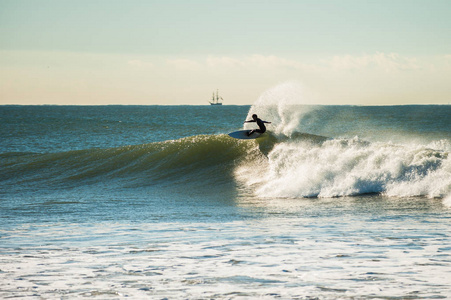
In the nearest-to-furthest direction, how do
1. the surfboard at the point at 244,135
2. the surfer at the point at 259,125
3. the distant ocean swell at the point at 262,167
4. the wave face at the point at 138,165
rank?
1. the distant ocean swell at the point at 262,167
2. the wave face at the point at 138,165
3. the surfer at the point at 259,125
4. the surfboard at the point at 244,135

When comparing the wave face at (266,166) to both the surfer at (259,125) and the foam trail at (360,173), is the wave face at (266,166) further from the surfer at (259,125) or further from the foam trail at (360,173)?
the surfer at (259,125)

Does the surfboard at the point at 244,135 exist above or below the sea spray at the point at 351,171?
above

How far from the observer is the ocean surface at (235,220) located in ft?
18.9

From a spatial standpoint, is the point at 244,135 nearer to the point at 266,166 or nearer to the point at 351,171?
the point at 266,166

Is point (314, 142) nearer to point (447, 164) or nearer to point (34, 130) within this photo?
point (447, 164)

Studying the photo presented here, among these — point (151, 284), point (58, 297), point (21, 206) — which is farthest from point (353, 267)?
point (21, 206)

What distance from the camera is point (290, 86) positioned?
20.8 meters

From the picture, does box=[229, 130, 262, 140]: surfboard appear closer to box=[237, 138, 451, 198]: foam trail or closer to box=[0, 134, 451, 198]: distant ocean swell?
box=[0, 134, 451, 198]: distant ocean swell

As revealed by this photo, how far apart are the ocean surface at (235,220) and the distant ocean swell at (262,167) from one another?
48 mm

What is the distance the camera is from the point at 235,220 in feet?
32.6

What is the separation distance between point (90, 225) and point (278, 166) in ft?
26.9

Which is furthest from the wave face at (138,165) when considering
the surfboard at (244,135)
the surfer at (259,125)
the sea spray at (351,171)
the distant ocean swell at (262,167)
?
the sea spray at (351,171)

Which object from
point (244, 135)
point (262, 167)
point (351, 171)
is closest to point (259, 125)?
point (244, 135)

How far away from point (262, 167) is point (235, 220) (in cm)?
761
